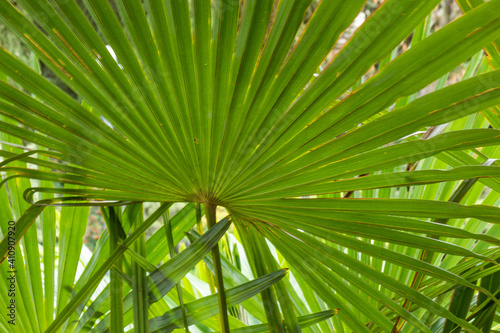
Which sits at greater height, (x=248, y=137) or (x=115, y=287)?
(x=248, y=137)

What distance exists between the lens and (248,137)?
579mm

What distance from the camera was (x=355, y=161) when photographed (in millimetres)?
564

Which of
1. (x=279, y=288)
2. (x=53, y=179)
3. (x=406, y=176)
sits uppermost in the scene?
(x=53, y=179)

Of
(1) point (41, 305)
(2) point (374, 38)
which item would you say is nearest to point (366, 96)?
(2) point (374, 38)

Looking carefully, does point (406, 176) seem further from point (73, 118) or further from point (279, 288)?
point (73, 118)

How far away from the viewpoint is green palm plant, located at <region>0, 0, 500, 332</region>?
450 mm

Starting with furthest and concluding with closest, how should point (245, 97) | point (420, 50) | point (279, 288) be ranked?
point (279, 288) < point (245, 97) < point (420, 50)

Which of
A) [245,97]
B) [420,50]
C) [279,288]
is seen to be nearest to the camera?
[420,50]

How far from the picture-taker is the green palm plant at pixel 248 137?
45 centimetres

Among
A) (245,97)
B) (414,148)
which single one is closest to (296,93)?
(245,97)

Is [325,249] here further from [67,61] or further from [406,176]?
[67,61]

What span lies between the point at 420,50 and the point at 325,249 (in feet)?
1.07

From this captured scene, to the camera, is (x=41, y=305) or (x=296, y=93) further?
(x=41, y=305)

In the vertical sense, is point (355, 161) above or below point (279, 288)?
above
